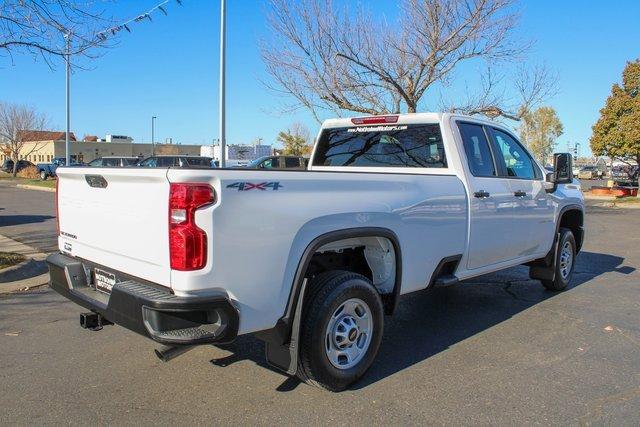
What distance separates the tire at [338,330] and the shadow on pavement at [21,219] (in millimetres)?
11426

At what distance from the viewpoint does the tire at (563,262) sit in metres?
6.79

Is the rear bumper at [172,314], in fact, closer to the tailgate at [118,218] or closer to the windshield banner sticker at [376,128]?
the tailgate at [118,218]

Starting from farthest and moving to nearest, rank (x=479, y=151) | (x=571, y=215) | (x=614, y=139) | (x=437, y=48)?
(x=614, y=139)
(x=437, y=48)
(x=571, y=215)
(x=479, y=151)

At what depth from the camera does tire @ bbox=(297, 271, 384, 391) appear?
142 inches

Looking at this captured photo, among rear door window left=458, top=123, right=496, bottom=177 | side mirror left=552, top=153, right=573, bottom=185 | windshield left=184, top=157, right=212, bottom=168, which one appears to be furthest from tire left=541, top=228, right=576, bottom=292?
windshield left=184, top=157, right=212, bottom=168

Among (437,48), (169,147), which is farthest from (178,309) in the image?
(169,147)

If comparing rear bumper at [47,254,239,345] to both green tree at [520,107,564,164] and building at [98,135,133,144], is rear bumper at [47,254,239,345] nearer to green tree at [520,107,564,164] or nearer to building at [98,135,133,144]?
green tree at [520,107,564,164]

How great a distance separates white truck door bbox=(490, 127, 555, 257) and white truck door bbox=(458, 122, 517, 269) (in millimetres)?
170

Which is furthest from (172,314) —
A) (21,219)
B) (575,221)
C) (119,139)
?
(119,139)

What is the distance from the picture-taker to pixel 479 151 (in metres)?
5.38

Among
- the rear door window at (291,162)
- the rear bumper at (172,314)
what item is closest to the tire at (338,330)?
the rear bumper at (172,314)

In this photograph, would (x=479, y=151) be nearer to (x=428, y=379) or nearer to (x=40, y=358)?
(x=428, y=379)

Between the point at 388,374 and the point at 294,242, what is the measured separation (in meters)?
1.49

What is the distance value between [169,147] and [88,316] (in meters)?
92.2
